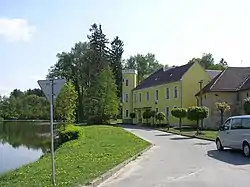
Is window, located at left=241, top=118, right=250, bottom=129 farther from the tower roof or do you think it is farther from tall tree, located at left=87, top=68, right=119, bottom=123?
tall tree, located at left=87, top=68, right=119, bottom=123

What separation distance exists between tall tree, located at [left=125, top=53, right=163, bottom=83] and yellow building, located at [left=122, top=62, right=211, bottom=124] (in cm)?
2814

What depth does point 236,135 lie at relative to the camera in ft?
65.8

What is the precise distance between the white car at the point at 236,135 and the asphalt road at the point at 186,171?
0.50 m

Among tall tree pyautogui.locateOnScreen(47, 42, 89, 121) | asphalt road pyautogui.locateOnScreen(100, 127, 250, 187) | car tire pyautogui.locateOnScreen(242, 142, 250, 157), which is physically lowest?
asphalt road pyautogui.locateOnScreen(100, 127, 250, 187)

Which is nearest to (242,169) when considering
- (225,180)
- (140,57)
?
(225,180)

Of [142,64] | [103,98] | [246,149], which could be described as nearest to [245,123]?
[246,149]

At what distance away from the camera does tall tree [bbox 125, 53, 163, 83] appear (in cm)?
10650

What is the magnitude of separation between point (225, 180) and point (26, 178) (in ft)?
20.3

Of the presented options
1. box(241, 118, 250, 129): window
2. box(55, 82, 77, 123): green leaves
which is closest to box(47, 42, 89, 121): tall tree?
box(55, 82, 77, 123): green leaves

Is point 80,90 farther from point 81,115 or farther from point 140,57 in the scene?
point 140,57

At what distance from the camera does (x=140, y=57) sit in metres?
108

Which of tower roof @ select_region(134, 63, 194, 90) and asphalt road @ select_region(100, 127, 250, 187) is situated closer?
asphalt road @ select_region(100, 127, 250, 187)

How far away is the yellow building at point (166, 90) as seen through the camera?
56906mm

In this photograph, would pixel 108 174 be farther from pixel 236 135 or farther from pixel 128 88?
pixel 128 88
